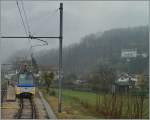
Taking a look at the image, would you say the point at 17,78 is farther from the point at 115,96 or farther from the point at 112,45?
the point at 112,45

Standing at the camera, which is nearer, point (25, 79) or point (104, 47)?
point (25, 79)

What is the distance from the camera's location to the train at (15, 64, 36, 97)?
24.3 metres

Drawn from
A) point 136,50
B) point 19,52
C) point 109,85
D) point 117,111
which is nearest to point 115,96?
point 117,111

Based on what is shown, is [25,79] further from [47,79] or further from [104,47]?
[104,47]

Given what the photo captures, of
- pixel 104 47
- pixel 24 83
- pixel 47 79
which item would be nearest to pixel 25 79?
pixel 24 83

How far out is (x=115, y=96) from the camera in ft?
78.1

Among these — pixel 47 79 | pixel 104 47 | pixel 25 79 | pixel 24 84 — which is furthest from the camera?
pixel 104 47

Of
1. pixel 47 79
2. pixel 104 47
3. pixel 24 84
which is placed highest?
pixel 104 47

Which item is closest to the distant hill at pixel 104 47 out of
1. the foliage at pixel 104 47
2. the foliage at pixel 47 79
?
the foliage at pixel 104 47

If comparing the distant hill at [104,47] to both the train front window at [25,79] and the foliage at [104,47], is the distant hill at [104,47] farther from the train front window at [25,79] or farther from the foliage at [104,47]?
the train front window at [25,79]

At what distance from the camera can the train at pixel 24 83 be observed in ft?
79.8

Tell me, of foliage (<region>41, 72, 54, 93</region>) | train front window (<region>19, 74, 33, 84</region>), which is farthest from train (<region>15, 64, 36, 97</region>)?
foliage (<region>41, 72, 54, 93</region>)

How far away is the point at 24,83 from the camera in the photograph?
24547 millimetres

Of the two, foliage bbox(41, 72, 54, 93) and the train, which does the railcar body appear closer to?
the train
